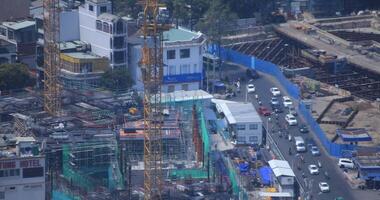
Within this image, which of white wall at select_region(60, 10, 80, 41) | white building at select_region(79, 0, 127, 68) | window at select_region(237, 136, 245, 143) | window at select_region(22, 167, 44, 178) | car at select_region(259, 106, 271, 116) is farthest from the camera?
white wall at select_region(60, 10, 80, 41)

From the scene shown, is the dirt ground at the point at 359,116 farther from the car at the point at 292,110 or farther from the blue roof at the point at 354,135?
the car at the point at 292,110

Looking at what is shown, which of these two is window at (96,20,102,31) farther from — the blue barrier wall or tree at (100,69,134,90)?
the blue barrier wall

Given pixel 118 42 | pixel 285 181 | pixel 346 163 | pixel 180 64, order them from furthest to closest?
pixel 180 64
pixel 118 42
pixel 346 163
pixel 285 181

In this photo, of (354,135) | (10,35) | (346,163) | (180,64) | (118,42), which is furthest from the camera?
(10,35)

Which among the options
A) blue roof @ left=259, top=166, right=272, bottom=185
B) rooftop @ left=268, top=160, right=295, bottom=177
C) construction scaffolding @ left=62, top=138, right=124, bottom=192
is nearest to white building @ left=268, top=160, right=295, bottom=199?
rooftop @ left=268, top=160, right=295, bottom=177

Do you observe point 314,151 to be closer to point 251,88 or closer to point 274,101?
point 274,101

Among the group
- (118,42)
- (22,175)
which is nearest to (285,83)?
(118,42)
